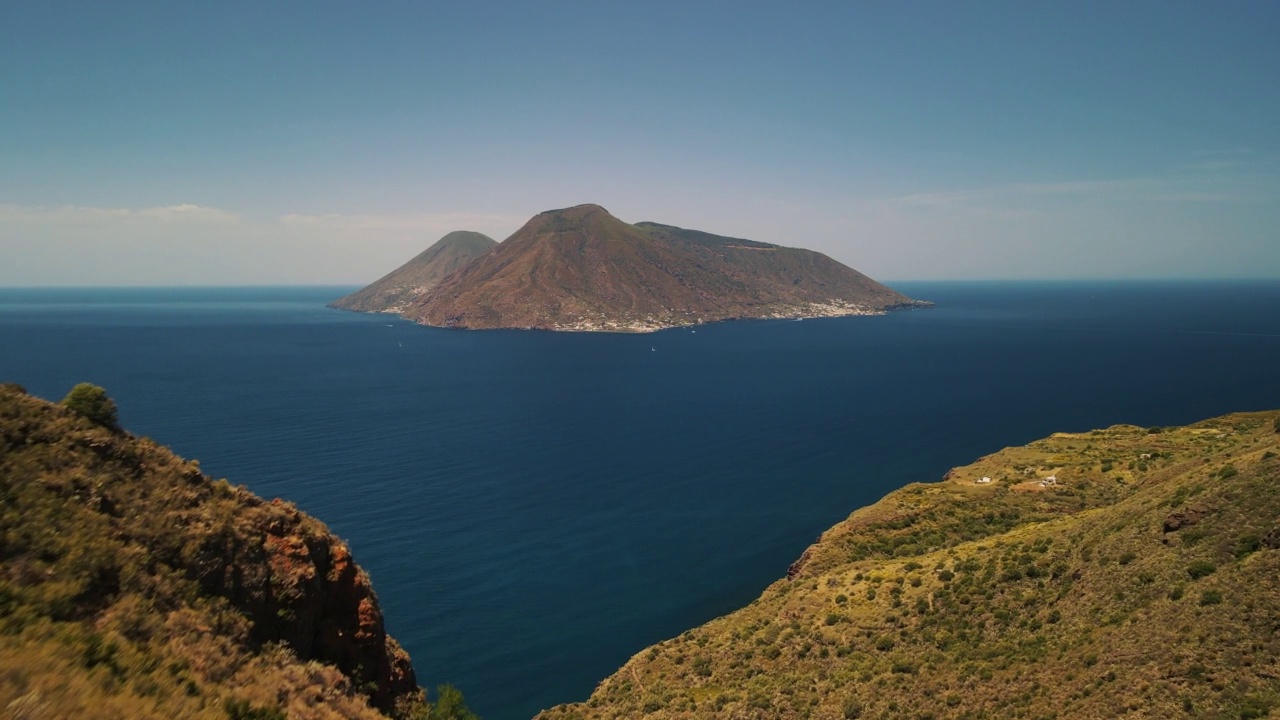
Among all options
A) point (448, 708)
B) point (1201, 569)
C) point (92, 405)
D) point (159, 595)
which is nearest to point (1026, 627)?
point (1201, 569)

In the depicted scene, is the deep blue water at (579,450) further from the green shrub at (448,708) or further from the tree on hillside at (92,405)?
Result: the tree on hillside at (92,405)

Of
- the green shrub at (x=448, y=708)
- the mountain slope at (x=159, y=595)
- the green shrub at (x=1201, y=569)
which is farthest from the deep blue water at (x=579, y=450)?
the green shrub at (x=1201, y=569)

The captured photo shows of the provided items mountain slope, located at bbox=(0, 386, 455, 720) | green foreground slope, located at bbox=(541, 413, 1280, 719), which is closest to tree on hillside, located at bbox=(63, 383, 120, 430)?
mountain slope, located at bbox=(0, 386, 455, 720)

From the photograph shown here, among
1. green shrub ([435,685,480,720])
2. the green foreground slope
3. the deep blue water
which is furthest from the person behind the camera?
the deep blue water

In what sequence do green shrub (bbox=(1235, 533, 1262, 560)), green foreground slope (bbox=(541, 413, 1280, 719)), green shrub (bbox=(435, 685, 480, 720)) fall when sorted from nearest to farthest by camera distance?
green foreground slope (bbox=(541, 413, 1280, 719)) < green shrub (bbox=(435, 685, 480, 720)) < green shrub (bbox=(1235, 533, 1262, 560))

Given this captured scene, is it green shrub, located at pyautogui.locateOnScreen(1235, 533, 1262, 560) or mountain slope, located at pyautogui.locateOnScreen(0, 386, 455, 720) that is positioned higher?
mountain slope, located at pyautogui.locateOnScreen(0, 386, 455, 720)

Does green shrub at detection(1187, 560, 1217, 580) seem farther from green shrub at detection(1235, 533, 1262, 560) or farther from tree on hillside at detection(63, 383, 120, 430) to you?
tree on hillside at detection(63, 383, 120, 430)

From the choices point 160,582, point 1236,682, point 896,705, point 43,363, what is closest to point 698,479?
point 896,705
